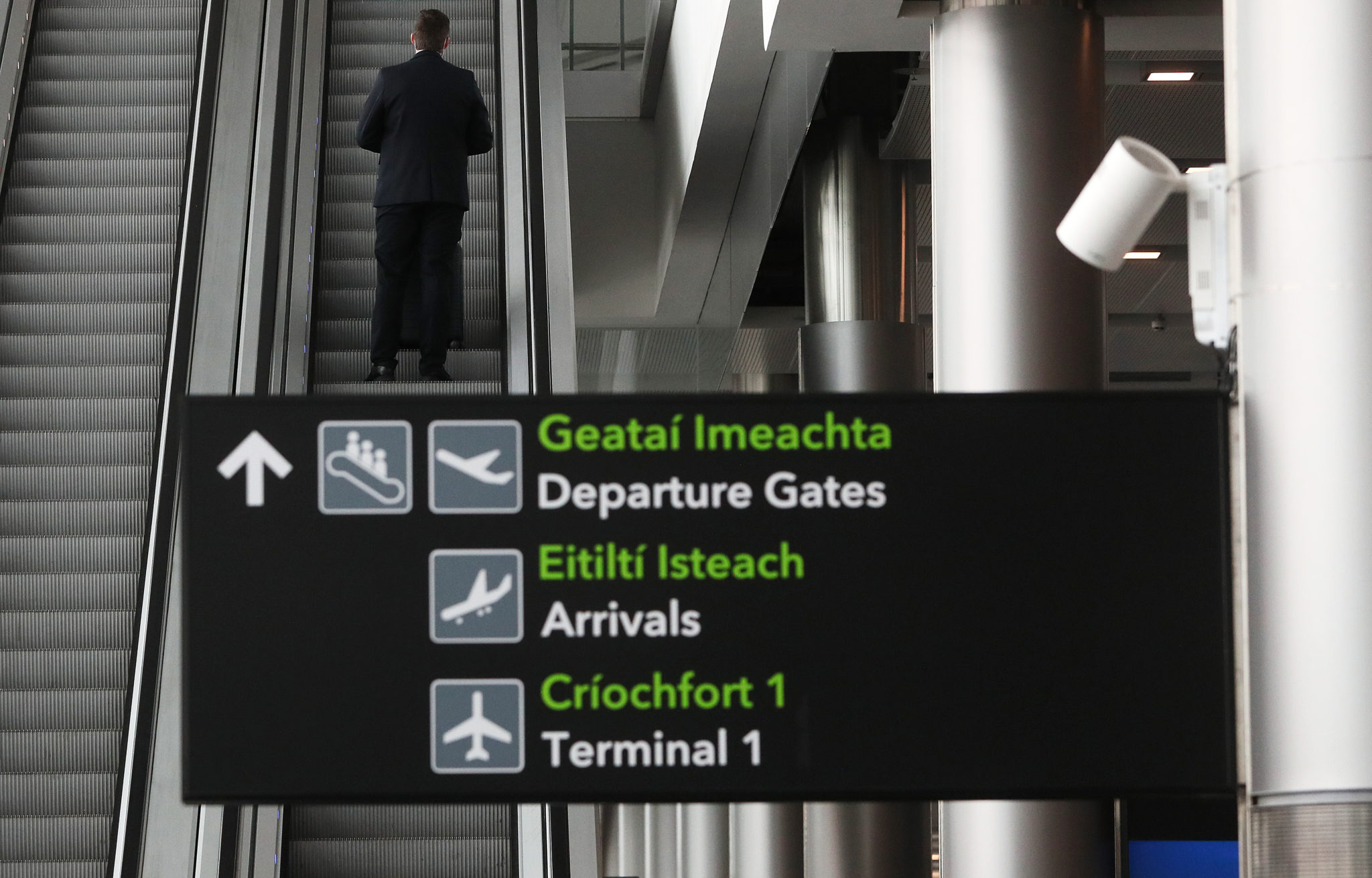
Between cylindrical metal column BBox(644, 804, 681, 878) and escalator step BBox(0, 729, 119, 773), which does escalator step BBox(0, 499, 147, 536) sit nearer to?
escalator step BBox(0, 729, 119, 773)

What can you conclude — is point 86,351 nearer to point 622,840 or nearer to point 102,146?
point 102,146

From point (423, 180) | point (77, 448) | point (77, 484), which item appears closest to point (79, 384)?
point (77, 448)

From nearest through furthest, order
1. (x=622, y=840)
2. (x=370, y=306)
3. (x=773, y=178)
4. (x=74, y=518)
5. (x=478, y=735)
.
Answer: (x=478, y=735)
(x=74, y=518)
(x=370, y=306)
(x=773, y=178)
(x=622, y=840)

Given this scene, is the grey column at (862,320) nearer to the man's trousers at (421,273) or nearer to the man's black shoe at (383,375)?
the man's trousers at (421,273)

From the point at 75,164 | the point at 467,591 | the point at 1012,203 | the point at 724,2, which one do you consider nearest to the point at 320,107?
the point at 75,164

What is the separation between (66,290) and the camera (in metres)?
8.66

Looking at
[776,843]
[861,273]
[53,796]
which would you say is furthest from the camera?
[776,843]

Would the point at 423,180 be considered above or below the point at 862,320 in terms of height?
above

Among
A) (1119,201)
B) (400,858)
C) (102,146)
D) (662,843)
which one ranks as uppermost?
A: (102,146)

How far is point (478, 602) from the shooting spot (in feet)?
8.64

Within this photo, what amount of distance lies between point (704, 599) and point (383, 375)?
6.00 m

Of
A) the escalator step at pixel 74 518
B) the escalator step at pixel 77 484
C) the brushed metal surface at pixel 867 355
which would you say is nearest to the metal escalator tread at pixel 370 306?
the escalator step at pixel 77 484

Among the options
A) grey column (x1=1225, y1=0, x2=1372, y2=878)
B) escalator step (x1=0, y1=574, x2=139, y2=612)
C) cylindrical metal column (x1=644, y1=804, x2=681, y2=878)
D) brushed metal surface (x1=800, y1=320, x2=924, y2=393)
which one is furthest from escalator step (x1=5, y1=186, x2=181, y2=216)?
cylindrical metal column (x1=644, y1=804, x2=681, y2=878)

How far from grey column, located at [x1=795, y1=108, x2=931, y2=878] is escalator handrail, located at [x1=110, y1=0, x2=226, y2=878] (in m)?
3.26
